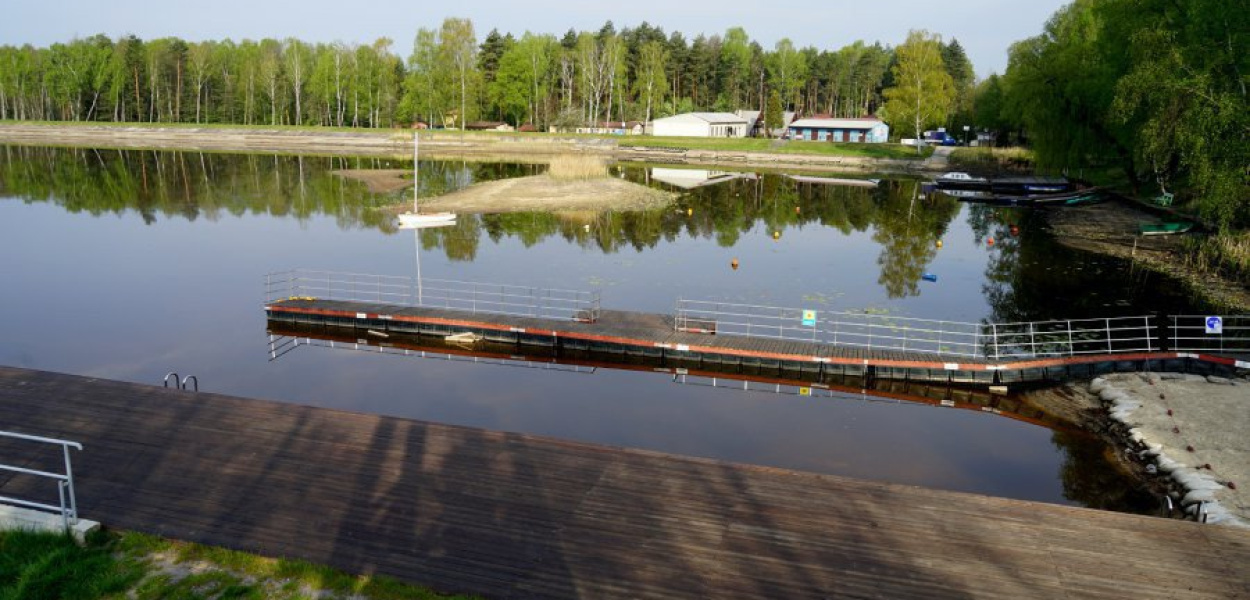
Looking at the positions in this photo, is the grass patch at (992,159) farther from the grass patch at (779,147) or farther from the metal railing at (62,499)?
the metal railing at (62,499)

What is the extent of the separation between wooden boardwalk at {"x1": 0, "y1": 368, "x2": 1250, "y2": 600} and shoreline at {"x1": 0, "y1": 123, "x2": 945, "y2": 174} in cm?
9461

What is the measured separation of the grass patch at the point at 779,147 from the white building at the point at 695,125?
662 cm

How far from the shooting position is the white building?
135m

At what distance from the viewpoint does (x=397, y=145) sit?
127875 millimetres

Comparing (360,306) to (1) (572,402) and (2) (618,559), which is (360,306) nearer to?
(1) (572,402)

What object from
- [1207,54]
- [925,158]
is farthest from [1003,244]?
[925,158]

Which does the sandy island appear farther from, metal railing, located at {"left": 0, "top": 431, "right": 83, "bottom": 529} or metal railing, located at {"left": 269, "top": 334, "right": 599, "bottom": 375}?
metal railing, located at {"left": 0, "top": 431, "right": 83, "bottom": 529}

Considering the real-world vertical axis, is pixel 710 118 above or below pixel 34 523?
above

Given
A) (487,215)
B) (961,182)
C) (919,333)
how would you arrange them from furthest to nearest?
(961,182) < (487,215) < (919,333)

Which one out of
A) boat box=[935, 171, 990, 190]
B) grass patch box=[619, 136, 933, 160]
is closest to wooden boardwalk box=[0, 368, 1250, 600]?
boat box=[935, 171, 990, 190]

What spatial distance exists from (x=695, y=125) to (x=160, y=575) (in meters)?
128

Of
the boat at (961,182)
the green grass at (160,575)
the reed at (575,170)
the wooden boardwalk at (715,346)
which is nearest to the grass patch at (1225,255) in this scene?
the wooden boardwalk at (715,346)

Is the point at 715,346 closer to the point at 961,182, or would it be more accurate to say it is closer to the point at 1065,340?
the point at 1065,340

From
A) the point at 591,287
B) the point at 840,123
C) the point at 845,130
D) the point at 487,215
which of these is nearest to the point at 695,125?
the point at 840,123
